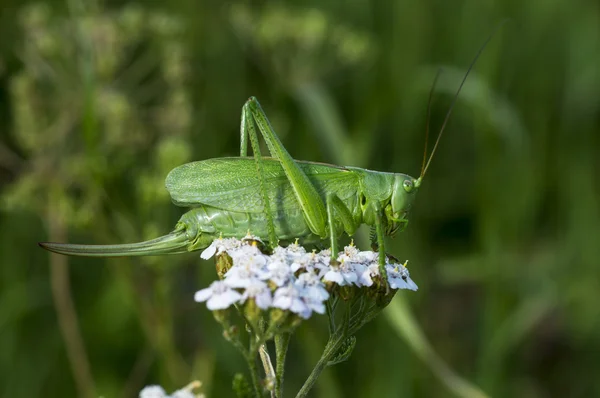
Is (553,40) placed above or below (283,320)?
above

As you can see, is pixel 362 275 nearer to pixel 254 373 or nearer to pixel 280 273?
pixel 280 273

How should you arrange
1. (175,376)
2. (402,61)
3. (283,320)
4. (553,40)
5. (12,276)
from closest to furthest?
(283,320) → (175,376) → (12,276) → (402,61) → (553,40)

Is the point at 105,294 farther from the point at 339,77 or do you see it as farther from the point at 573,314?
the point at 573,314

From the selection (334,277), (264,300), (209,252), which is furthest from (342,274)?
(209,252)

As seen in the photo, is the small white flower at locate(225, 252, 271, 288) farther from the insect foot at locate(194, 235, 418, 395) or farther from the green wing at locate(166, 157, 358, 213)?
the green wing at locate(166, 157, 358, 213)

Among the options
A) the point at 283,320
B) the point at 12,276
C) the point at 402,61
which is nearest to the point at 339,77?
the point at 402,61

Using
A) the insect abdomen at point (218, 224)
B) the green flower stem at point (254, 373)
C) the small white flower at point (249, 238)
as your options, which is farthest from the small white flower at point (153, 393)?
the insect abdomen at point (218, 224)
